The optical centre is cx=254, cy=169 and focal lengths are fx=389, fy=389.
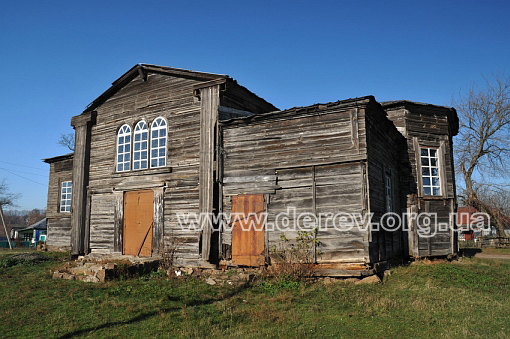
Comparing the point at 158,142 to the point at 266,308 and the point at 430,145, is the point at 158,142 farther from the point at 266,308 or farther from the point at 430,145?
the point at 430,145

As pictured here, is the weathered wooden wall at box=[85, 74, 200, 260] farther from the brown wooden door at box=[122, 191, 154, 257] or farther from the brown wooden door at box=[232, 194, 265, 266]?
the brown wooden door at box=[232, 194, 265, 266]

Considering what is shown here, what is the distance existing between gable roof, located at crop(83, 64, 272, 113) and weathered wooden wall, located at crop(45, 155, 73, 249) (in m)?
6.33

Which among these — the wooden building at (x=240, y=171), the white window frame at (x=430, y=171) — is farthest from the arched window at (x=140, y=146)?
the white window frame at (x=430, y=171)

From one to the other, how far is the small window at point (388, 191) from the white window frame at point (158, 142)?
819 centimetres

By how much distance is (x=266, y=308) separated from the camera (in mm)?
8594

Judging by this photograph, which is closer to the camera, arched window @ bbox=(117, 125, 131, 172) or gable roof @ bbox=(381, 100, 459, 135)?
gable roof @ bbox=(381, 100, 459, 135)

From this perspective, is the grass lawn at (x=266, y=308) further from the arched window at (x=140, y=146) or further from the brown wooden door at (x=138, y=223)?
the arched window at (x=140, y=146)

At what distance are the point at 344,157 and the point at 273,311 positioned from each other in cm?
498

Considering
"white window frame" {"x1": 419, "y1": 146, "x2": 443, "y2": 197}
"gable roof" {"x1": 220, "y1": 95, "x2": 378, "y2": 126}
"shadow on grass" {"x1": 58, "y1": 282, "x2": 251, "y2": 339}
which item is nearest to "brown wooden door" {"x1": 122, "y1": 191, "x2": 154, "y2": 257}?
"gable roof" {"x1": 220, "y1": 95, "x2": 378, "y2": 126}

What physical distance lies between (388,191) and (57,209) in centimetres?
1826

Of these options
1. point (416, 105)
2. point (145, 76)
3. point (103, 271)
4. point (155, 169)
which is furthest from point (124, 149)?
point (416, 105)

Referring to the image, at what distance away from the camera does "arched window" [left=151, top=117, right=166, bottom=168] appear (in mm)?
15148


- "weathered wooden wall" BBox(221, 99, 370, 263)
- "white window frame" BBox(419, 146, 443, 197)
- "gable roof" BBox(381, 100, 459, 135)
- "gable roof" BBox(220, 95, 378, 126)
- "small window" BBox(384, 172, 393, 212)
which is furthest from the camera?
"gable roof" BBox(381, 100, 459, 135)

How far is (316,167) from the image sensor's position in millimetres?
11672
